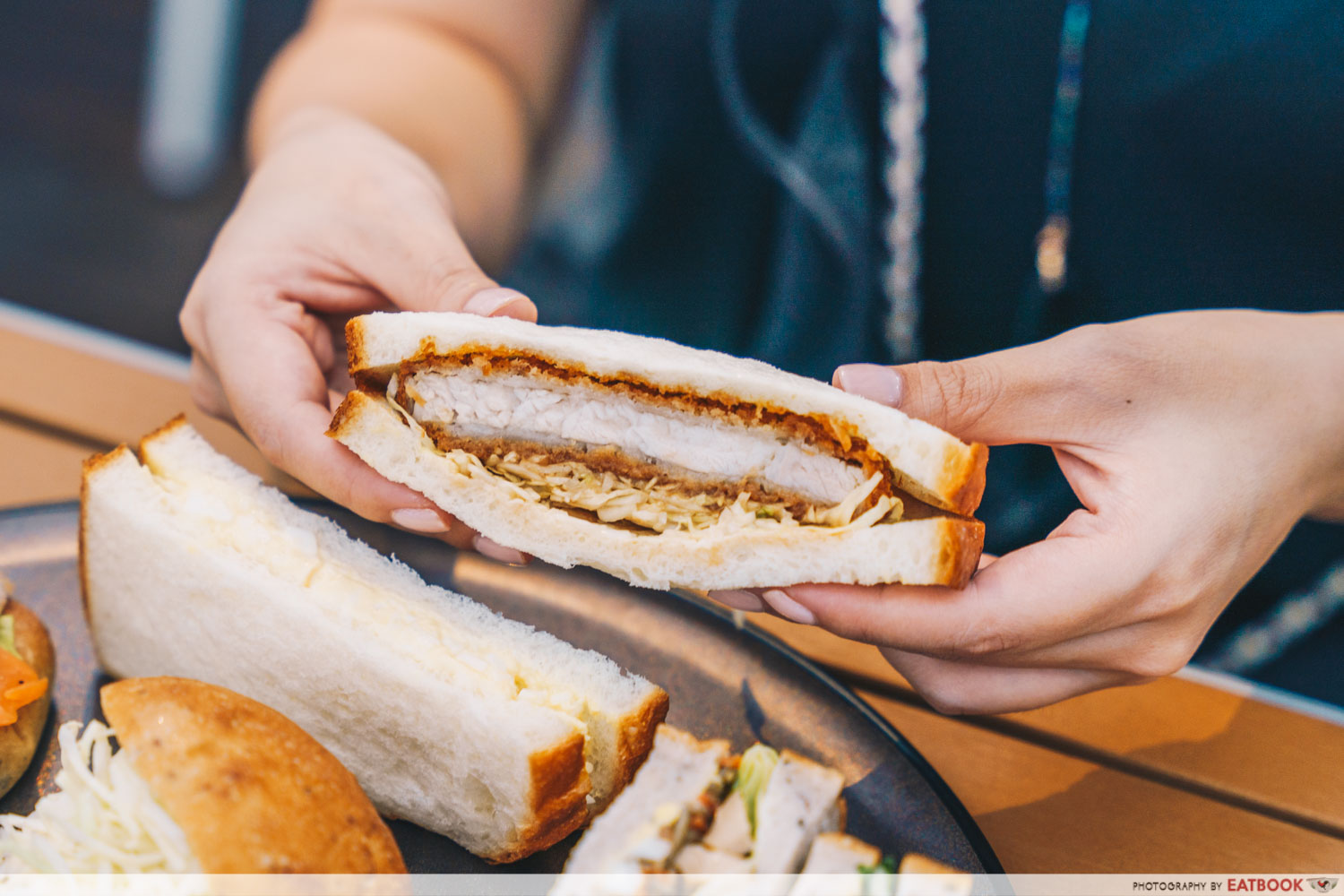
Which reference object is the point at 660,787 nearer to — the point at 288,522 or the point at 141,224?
the point at 288,522

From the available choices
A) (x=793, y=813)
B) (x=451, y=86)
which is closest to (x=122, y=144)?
(x=451, y=86)

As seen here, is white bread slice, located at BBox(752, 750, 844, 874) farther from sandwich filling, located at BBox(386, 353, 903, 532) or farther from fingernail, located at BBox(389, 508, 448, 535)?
fingernail, located at BBox(389, 508, 448, 535)

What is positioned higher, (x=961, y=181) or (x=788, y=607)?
Result: (x=961, y=181)

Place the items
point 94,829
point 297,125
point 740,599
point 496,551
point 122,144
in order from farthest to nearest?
1. point 122,144
2. point 297,125
3. point 496,551
4. point 740,599
5. point 94,829

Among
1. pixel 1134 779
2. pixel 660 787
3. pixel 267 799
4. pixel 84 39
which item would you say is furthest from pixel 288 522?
pixel 84 39

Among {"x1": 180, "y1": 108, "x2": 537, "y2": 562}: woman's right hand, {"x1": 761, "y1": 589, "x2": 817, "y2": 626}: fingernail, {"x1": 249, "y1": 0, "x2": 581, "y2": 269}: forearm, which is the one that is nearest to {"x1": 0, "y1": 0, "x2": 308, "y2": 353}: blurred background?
{"x1": 249, "y1": 0, "x2": 581, "y2": 269}: forearm

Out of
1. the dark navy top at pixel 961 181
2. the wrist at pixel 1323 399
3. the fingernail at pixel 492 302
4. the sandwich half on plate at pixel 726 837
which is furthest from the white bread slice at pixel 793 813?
the dark navy top at pixel 961 181

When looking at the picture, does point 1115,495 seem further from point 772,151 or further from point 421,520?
point 772,151
